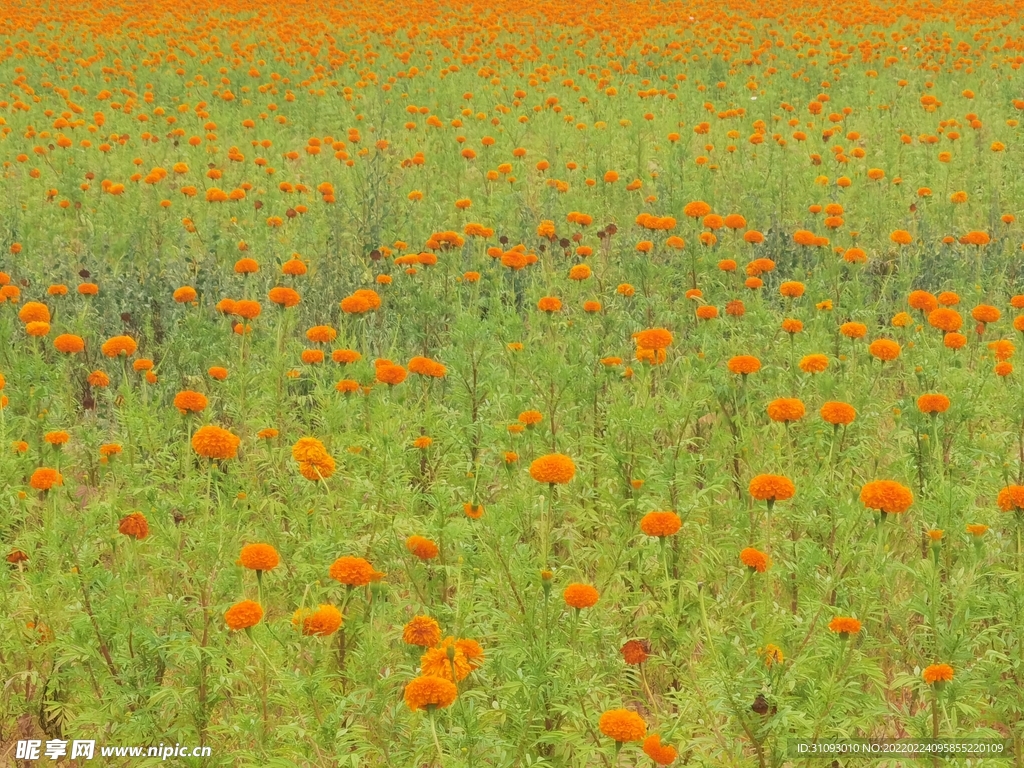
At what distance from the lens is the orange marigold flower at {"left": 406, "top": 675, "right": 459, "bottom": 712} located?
6.40 feet

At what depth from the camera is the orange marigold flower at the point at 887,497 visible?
2.54 m

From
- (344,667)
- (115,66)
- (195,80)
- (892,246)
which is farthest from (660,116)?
(344,667)

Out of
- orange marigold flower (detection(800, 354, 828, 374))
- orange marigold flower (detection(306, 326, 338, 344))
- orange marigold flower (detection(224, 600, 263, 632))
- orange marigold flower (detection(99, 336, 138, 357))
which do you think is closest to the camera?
orange marigold flower (detection(224, 600, 263, 632))

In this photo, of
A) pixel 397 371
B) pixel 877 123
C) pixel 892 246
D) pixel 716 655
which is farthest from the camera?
pixel 877 123

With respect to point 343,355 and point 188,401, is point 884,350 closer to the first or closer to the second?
point 343,355

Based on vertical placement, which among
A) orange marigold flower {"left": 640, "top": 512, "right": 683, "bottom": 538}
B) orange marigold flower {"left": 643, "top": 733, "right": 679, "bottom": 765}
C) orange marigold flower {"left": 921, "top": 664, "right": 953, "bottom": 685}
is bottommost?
orange marigold flower {"left": 643, "top": 733, "right": 679, "bottom": 765}

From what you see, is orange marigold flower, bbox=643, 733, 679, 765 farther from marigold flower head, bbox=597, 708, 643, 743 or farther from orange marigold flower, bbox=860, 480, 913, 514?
orange marigold flower, bbox=860, 480, 913, 514

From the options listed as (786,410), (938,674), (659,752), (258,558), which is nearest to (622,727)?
(659,752)

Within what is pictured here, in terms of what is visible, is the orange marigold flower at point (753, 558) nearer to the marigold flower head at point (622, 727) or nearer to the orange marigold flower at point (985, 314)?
the marigold flower head at point (622, 727)

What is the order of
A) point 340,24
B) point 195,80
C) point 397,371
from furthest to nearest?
point 340,24, point 195,80, point 397,371

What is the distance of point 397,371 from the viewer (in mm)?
3682

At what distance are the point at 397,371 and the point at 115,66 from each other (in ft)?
35.2

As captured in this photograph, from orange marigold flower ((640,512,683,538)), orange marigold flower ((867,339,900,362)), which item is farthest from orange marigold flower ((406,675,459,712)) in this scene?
orange marigold flower ((867,339,900,362))

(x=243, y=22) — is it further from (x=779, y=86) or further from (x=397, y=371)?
(x=397, y=371)
